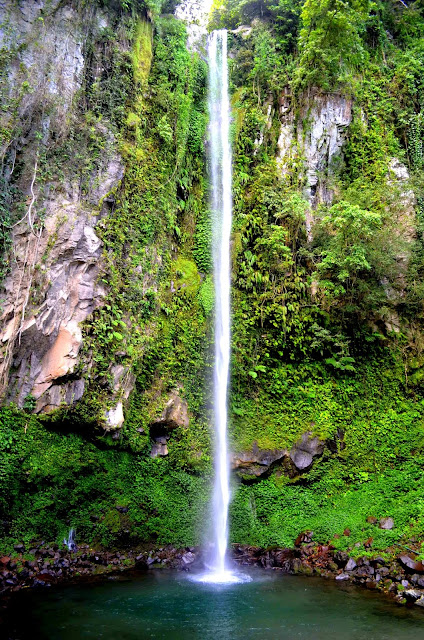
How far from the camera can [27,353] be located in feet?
29.5

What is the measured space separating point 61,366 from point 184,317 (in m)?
3.94

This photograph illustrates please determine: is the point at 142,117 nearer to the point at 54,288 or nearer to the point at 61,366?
the point at 54,288

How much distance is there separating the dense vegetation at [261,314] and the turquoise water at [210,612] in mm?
1840

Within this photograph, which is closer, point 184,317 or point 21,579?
point 21,579

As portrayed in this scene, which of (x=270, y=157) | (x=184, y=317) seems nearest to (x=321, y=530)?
(x=184, y=317)

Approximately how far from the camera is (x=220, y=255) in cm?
1310

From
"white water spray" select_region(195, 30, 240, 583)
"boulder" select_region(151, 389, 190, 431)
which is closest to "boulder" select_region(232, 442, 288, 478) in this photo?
"white water spray" select_region(195, 30, 240, 583)

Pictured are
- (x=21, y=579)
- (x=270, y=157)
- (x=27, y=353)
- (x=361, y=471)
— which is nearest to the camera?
(x=21, y=579)

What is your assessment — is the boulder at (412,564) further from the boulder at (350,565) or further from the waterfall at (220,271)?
the waterfall at (220,271)

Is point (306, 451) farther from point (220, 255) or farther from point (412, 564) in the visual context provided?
point (220, 255)

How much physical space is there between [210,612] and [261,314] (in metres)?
7.39

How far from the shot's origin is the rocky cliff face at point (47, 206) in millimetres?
9000

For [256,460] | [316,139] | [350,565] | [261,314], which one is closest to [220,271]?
[261,314]

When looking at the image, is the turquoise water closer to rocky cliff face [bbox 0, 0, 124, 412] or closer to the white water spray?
the white water spray
